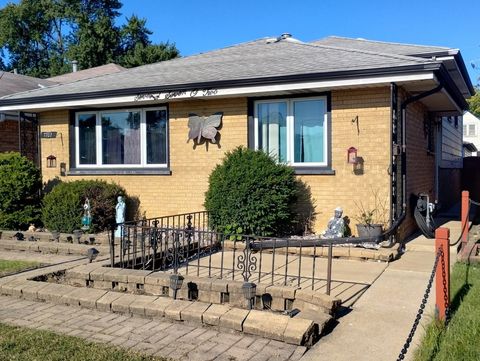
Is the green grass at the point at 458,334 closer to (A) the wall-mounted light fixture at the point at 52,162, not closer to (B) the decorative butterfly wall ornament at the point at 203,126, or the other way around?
(B) the decorative butterfly wall ornament at the point at 203,126

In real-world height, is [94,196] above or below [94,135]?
below

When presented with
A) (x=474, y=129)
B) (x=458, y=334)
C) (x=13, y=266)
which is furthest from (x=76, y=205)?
(x=474, y=129)

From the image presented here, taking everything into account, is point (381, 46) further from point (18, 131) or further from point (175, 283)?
point (18, 131)

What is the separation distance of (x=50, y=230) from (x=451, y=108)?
1053 cm

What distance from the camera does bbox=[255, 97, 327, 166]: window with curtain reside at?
1006 centimetres

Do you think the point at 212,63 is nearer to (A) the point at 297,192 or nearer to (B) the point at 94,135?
(B) the point at 94,135

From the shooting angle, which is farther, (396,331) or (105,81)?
(105,81)

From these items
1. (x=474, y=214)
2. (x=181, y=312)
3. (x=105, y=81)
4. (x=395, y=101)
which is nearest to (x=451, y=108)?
(x=474, y=214)

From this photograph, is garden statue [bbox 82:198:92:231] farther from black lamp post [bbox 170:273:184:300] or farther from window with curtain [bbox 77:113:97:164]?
black lamp post [bbox 170:273:184:300]

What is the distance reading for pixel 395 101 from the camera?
9258 mm

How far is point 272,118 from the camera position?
34.4 feet

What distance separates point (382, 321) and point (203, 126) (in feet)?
21.9

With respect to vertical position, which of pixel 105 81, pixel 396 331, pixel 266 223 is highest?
pixel 105 81

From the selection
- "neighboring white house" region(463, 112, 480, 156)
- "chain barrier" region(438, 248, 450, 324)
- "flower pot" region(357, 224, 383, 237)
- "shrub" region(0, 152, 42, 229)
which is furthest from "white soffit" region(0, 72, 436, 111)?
"neighboring white house" region(463, 112, 480, 156)
